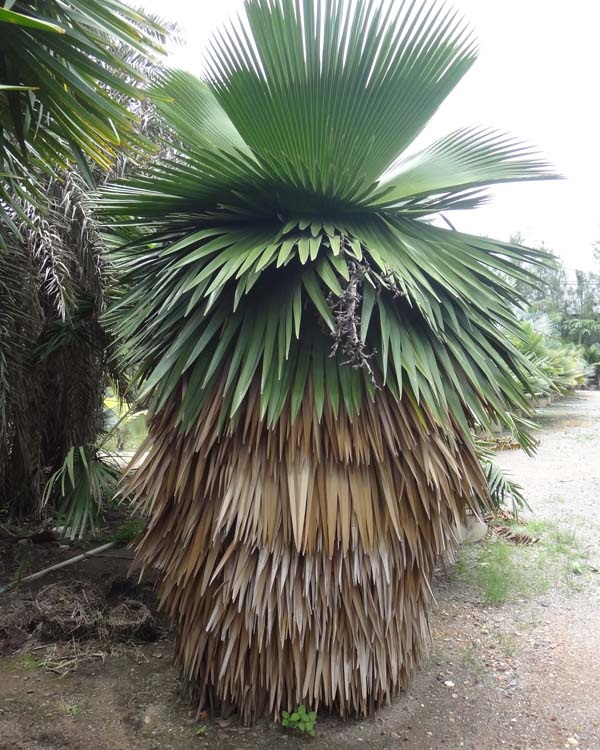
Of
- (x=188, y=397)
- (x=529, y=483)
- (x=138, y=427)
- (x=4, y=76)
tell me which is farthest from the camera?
(x=138, y=427)

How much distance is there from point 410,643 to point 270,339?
1.63 metres

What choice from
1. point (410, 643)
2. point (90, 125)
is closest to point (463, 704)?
point (410, 643)

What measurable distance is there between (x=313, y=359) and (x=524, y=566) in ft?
11.1

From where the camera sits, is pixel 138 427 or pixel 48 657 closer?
pixel 48 657

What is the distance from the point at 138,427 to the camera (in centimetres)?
886

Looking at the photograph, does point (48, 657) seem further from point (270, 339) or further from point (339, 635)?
point (270, 339)

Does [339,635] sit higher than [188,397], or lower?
lower

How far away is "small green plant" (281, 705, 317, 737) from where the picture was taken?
8.01 feet

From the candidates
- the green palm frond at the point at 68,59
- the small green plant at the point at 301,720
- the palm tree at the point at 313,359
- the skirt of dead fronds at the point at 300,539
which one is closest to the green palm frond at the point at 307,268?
the palm tree at the point at 313,359

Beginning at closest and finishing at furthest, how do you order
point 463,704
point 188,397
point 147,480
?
point 188,397, point 147,480, point 463,704

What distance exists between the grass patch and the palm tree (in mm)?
1859

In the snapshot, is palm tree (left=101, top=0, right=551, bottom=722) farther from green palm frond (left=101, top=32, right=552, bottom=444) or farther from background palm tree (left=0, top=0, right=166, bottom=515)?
background palm tree (left=0, top=0, right=166, bottom=515)

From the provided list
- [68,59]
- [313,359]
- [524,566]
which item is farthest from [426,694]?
[68,59]

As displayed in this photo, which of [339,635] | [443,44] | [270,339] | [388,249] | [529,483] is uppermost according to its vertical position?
[443,44]
